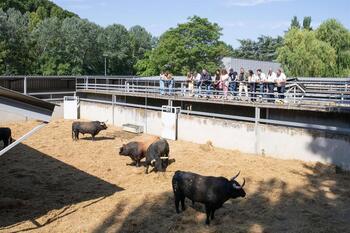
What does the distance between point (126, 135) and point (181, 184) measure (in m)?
12.3

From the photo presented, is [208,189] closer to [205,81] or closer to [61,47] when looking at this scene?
[205,81]

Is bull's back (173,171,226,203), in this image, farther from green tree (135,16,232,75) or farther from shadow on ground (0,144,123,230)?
green tree (135,16,232,75)

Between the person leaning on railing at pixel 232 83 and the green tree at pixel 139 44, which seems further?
the green tree at pixel 139 44

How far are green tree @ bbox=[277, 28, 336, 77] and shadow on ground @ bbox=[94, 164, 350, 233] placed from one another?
3067 centimetres

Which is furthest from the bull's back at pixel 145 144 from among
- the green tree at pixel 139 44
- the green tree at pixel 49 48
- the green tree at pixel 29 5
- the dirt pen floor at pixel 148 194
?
the green tree at pixel 29 5

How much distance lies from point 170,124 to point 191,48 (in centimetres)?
3332

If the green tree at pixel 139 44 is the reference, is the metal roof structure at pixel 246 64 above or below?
below

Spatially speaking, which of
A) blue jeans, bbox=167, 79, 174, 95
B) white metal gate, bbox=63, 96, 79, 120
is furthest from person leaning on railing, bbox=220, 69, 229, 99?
white metal gate, bbox=63, 96, 79, 120

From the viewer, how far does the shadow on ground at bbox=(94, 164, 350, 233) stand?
30.8ft

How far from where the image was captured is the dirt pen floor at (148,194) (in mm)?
9578

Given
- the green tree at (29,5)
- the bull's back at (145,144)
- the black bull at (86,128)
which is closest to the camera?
the bull's back at (145,144)

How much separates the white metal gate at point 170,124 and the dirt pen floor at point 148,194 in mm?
2591

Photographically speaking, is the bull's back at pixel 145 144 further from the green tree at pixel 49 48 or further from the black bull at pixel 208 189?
the green tree at pixel 49 48

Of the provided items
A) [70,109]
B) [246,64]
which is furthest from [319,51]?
[70,109]
